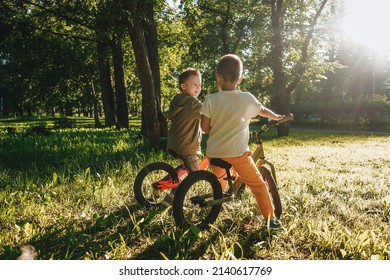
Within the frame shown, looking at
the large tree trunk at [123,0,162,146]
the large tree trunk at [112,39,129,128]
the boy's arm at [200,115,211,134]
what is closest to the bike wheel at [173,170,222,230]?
the boy's arm at [200,115,211,134]

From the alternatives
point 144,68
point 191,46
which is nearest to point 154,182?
point 144,68

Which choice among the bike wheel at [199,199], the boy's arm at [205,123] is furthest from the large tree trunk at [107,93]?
the boy's arm at [205,123]

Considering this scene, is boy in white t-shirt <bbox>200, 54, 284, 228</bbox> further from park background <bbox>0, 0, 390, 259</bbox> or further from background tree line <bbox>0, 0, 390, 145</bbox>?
background tree line <bbox>0, 0, 390, 145</bbox>

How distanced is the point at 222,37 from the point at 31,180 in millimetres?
16956

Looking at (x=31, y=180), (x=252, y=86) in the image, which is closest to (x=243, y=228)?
(x=31, y=180)

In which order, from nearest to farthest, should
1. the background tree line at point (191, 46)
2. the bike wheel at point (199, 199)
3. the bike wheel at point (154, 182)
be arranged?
the bike wheel at point (199, 199)
the bike wheel at point (154, 182)
the background tree line at point (191, 46)

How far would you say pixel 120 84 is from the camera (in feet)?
55.7

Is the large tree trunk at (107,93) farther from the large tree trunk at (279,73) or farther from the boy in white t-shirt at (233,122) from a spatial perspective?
the boy in white t-shirt at (233,122)

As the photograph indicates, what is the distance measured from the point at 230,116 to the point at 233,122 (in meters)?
0.07

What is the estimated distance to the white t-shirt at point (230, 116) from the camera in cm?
330

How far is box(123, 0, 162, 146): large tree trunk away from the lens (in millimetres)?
7438

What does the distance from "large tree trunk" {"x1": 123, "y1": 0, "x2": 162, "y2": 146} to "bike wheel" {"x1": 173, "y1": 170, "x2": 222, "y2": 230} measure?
4.44 m

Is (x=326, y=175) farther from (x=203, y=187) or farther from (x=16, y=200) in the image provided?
(x=16, y=200)

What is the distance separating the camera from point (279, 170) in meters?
6.91
